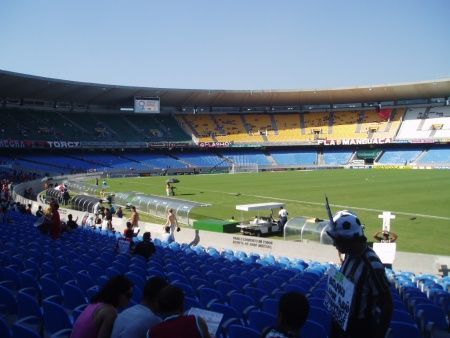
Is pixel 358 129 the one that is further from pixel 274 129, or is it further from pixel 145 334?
pixel 145 334

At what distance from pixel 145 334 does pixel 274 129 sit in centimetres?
8541

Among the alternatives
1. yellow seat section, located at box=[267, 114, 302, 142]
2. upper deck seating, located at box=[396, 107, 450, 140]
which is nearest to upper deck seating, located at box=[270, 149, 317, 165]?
yellow seat section, located at box=[267, 114, 302, 142]

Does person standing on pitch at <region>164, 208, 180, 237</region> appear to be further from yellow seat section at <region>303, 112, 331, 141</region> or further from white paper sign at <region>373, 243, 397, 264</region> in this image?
yellow seat section at <region>303, 112, 331, 141</region>

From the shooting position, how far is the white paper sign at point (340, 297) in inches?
124

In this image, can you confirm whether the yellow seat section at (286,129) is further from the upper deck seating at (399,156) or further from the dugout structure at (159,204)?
the dugout structure at (159,204)

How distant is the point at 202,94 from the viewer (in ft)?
259

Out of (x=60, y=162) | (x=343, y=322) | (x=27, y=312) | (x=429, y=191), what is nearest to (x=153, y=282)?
(x=343, y=322)

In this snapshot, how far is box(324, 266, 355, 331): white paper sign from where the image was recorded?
314 centimetres

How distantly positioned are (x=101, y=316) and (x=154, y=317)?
1.66 ft

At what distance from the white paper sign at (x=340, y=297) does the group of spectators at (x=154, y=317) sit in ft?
1.13

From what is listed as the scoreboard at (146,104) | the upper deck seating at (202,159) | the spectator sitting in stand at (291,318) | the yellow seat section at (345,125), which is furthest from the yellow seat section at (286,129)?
the spectator sitting in stand at (291,318)

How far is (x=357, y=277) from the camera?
325 centimetres

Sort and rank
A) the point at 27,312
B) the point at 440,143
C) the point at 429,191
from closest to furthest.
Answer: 1. the point at 27,312
2. the point at 429,191
3. the point at 440,143

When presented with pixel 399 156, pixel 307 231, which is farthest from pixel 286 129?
pixel 307 231
